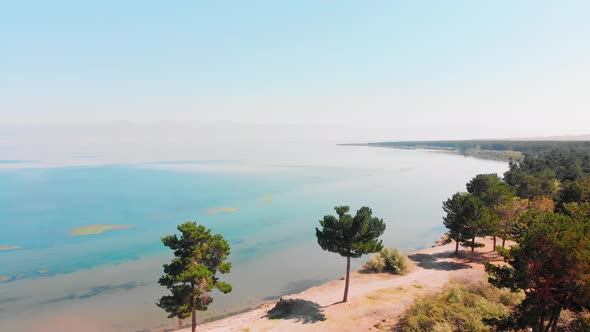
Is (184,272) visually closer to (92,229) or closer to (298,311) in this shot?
(298,311)

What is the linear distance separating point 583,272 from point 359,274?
27.8 meters

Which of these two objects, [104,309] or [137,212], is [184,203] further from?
[104,309]

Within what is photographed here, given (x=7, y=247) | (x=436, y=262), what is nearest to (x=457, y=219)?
(x=436, y=262)

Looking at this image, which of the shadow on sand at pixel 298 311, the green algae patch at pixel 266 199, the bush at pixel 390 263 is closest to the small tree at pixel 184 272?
the shadow on sand at pixel 298 311

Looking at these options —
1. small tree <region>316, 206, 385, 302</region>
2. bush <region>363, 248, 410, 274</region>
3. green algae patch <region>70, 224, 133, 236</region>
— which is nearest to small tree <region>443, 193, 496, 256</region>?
bush <region>363, 248, 410, 274</region>

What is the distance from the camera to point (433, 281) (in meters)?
36.2

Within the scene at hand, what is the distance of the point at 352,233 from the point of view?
28.7 m

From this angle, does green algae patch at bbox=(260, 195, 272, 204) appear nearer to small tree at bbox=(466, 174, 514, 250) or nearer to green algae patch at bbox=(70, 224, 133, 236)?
green algae patch at bbox=(70, 224, 133, 236)

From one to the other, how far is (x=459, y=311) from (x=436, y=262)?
21.7 meters

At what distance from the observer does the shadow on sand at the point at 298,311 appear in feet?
91.4

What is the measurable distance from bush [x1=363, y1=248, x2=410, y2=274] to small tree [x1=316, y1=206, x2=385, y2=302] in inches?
558

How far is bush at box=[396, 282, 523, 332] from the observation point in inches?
871

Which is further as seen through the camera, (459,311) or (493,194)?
(493,194)

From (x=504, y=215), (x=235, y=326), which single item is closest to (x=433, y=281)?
(x=504, y=215)
